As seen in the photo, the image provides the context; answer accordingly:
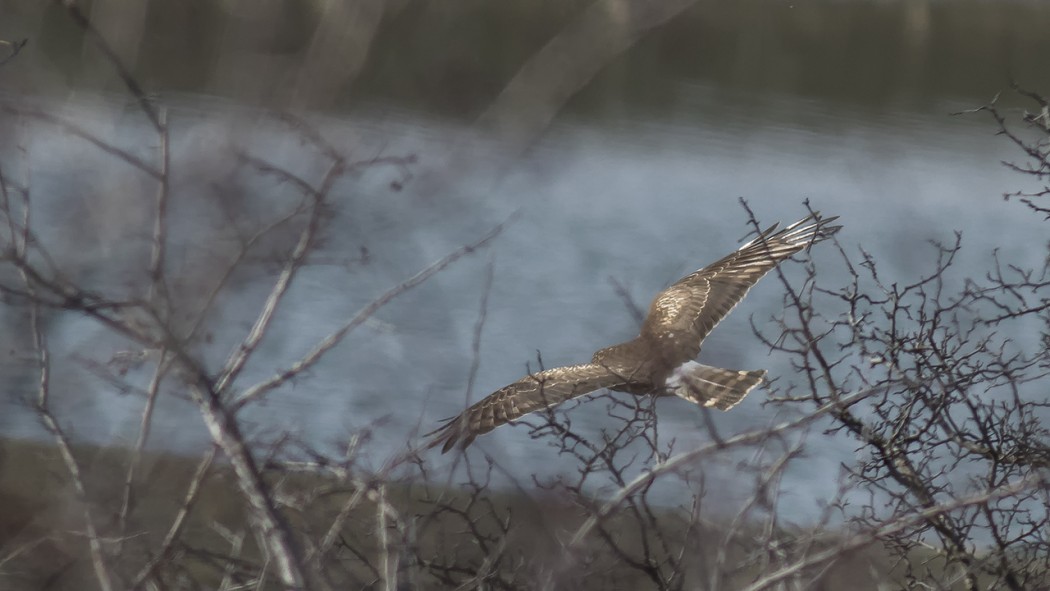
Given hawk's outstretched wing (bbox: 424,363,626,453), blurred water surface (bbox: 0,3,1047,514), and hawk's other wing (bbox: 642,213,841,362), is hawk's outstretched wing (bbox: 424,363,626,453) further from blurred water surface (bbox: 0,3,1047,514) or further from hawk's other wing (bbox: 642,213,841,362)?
hawk's other wing (bbox: 642,213,841,362)

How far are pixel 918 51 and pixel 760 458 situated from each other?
1521 centimetres

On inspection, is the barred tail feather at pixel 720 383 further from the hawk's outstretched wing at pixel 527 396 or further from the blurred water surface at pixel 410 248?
the hawk's outstretched wing at pixel 527 396

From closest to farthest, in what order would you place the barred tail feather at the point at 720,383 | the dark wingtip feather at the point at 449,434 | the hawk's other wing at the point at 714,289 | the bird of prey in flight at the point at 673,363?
1. the dark wingtip feather at the point at 449,434
2. the bird of prey in flight at the point at 673,363
3. the barred tail feather at the point at 720,383
4. the hawk's other wing at the point at 714,289

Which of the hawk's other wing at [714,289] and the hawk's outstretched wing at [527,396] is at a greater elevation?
the hawk's other wing at [714,289]

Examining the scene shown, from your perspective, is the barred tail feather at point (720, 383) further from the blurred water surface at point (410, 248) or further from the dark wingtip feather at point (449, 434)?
the dark wingtip feather at point (449, 434)

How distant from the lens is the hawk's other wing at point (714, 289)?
5.48 meters

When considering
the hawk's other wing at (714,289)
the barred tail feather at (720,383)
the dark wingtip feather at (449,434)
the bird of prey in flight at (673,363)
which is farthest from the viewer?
the hawk's other wing at (714,289)

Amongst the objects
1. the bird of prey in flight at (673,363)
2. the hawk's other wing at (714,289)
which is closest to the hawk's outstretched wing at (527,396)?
the bird of prey in flight at (673,363)

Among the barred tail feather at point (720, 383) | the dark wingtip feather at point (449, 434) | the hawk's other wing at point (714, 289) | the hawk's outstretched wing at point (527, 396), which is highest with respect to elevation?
the hawk's other wing at point (714, 289)

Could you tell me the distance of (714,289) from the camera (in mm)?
5844

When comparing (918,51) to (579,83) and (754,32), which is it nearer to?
(754,32)

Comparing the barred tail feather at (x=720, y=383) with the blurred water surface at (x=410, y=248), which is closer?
the blurred water surface at (x=410, y=248)

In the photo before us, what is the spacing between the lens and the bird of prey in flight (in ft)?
13.7

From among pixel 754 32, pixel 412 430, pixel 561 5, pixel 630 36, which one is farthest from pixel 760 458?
pixel 754 32
